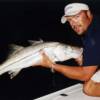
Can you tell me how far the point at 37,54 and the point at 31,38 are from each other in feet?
36.2

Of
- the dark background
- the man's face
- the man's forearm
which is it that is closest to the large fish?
the man's forearm

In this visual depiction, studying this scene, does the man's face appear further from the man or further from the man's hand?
the man's hand

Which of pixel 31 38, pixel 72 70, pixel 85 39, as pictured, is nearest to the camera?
pixel 85 39

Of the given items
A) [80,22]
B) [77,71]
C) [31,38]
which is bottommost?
[31,38]

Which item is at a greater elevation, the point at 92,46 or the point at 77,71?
the point at 92,46

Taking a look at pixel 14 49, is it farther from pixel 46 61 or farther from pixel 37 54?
pixel 46 61

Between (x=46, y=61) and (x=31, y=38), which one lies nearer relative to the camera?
(x=46, y=61)

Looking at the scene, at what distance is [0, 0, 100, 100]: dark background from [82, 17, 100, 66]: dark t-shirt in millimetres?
1257

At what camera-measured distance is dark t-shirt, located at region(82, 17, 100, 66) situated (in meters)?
4.08

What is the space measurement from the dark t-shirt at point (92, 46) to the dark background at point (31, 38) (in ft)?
4.12

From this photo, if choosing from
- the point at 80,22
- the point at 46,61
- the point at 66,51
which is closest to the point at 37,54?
the point at 46,61

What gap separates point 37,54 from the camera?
4402 millimetres

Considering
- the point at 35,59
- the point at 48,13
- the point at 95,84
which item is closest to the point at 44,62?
the point at 35,59

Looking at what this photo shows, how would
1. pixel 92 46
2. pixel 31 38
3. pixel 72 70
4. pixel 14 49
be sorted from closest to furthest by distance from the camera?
1. pixel 92 46
2. pixel 72 70
3. pixel 14 49
4. pixel 31 38
